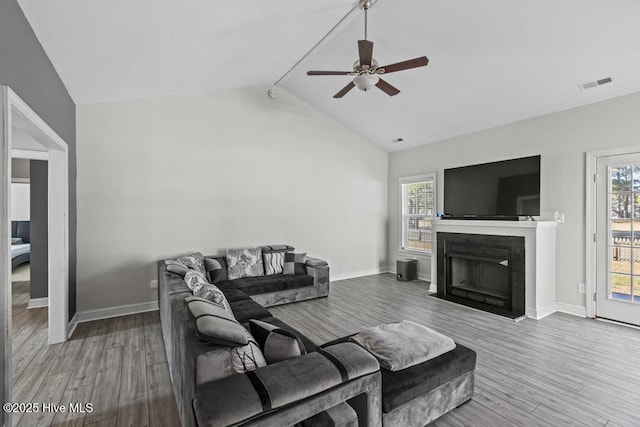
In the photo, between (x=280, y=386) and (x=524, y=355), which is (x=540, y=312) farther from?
(x=280, y=386)

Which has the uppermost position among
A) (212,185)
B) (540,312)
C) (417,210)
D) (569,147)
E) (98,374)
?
(569,147)

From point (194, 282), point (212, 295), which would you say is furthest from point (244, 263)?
point (212, 295)

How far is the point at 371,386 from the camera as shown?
5.39 feet

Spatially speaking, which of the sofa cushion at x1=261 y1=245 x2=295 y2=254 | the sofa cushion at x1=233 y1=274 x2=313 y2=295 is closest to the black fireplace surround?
the sofa cushion at x1=233 y1=274 x2=313 y2=295

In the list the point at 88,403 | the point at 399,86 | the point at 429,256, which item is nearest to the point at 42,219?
the point at 88,403

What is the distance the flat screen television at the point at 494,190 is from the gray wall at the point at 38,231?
654cm

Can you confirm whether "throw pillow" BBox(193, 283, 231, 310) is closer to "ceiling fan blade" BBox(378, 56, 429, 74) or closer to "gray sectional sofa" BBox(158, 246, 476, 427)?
"gray sectional sofa" BBox(158, 246, 476, 427)

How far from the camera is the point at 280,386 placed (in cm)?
139

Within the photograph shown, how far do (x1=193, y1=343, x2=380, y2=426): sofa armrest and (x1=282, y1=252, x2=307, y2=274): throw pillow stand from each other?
133 inches

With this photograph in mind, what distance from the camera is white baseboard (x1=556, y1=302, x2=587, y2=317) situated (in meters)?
4.03

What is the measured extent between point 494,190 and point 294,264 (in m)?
3.37

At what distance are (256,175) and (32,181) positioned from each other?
3.39 meters

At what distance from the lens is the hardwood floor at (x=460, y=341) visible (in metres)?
2.12

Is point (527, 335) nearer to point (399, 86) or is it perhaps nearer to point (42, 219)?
point (399, 86)
